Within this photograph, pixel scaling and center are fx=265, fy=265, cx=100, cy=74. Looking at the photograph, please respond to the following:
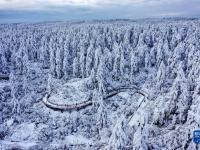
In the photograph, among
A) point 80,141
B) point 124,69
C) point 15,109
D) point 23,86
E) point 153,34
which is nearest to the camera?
point 80,141

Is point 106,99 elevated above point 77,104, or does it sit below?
above

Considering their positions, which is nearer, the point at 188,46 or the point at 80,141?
the point at 80,141

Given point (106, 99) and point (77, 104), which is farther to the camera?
point (106, 99)

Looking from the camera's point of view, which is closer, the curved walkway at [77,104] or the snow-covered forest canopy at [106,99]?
the snow-covered forest canopy at [106,99]

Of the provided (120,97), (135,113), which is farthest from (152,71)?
(135,113)

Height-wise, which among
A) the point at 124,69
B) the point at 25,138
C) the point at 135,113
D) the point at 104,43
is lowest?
the point at 25,138

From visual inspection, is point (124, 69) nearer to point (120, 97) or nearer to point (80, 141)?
point (120, 97)

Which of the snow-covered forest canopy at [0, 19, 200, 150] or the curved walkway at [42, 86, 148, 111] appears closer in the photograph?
the snow-covered forest canopy at [0, 19, 200, 150]

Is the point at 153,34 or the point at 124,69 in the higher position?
the point at 153,34
